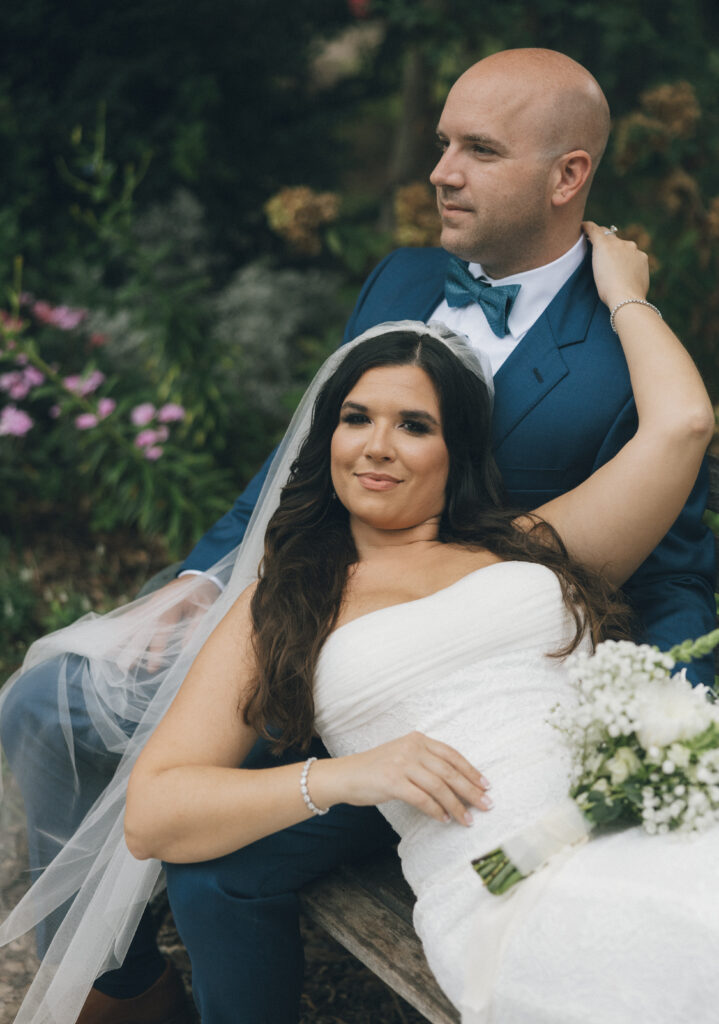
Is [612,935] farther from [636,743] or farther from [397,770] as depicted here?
[397,770]

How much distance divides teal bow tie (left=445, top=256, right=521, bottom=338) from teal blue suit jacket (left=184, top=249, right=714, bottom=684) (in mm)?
98

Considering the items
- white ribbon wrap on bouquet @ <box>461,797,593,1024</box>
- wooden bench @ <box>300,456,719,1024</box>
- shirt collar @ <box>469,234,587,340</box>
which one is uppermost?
shirt collar @ <box>469,234,587,340</box>

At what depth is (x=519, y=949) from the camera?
1.87 m

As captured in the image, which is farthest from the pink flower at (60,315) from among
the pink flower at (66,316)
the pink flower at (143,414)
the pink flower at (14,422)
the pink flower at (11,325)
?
the pink flower at (143,414)

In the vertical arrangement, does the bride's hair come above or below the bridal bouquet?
above

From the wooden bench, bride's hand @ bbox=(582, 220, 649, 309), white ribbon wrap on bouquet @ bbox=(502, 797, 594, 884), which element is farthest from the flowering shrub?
white ribbon wrap on bouquet @ bbox=(502, 797, 594, 884)

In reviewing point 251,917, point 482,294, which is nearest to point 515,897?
point 251,917

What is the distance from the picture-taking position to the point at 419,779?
203 cm

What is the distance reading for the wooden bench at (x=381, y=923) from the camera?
2207 mm

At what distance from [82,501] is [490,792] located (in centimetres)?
397

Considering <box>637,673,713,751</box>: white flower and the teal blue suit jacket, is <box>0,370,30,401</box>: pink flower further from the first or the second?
<box>637,673,713,751</box>: white flower

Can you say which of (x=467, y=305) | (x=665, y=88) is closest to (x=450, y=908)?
(x=467, y=305)

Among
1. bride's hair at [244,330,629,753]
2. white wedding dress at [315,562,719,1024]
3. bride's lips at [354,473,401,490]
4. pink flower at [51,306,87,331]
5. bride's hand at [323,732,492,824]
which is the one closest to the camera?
white wedding dress at [315,562,719,1024]

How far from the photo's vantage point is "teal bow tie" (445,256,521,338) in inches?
117
